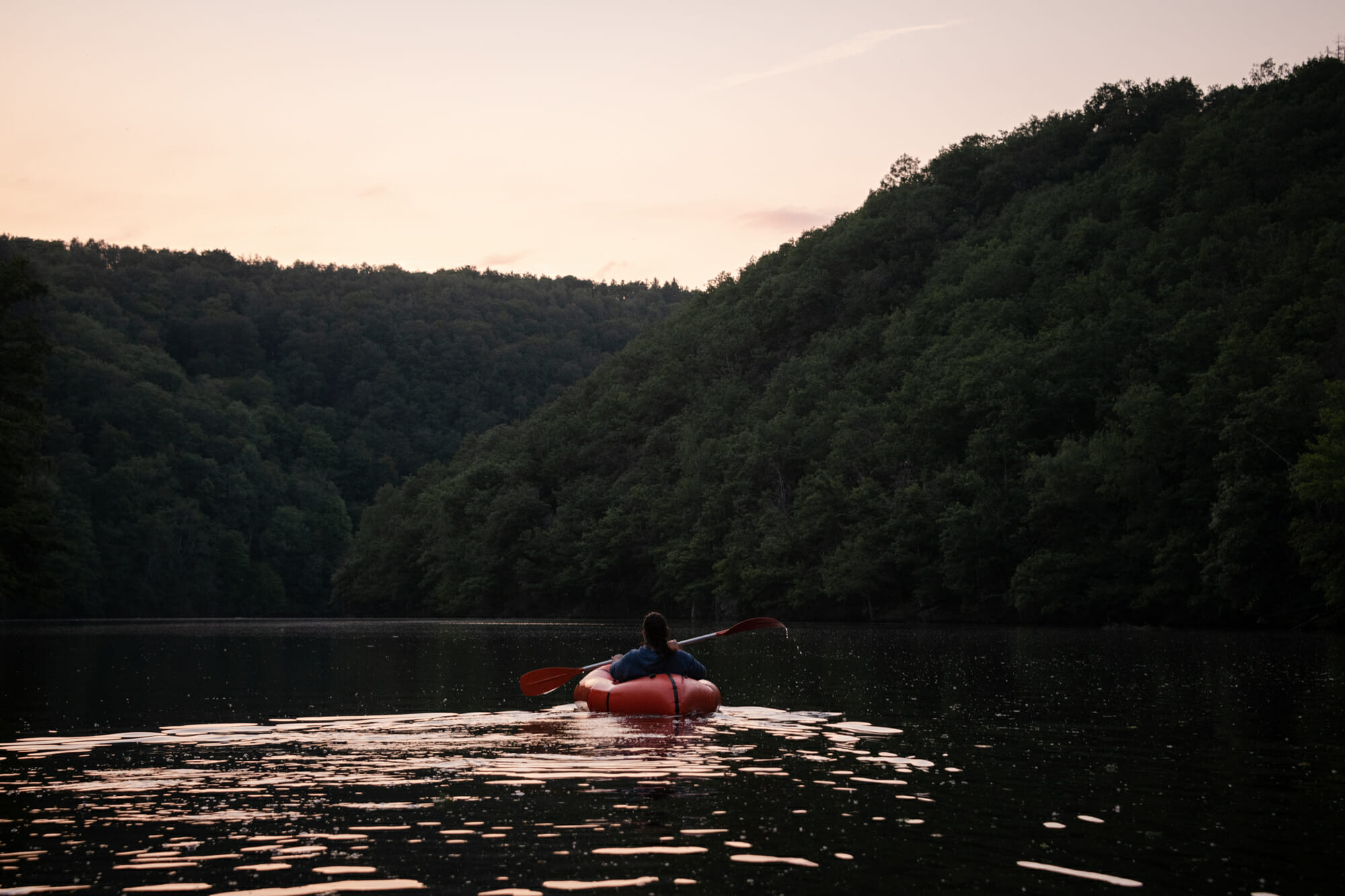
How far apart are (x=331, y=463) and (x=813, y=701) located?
13091cm

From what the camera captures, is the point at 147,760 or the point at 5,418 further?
the point at 5,418

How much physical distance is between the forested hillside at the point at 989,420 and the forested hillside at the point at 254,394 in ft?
42.9

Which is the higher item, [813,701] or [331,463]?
[331,463]

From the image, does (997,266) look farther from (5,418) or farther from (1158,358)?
(5,418)

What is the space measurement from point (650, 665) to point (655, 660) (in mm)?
105

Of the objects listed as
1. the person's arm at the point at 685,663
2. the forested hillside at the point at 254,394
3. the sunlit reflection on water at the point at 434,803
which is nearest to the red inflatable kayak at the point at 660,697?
the person's arm at the point at 685,663

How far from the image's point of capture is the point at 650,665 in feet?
63.7

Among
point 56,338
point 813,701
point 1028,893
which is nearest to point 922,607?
point 813,701

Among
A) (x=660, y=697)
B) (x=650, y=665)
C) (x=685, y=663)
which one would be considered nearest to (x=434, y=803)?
(x=660, y=697)

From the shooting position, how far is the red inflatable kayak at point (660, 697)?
18438 millimetres

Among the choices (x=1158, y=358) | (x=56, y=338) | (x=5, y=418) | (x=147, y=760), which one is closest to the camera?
(x=147, y=760)

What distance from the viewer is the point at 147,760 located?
1380 centimetres

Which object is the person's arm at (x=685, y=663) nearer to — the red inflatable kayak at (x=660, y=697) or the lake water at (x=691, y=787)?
the red inflatable kayak at (x=660, y=697)

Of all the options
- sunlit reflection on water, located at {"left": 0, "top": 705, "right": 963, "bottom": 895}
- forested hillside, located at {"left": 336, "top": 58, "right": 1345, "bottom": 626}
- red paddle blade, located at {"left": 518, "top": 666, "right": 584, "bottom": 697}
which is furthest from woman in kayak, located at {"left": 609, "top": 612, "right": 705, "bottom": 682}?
forested hillside, located at {"left": 336, "top": 58, "right": 1345, "bottom": 626}
